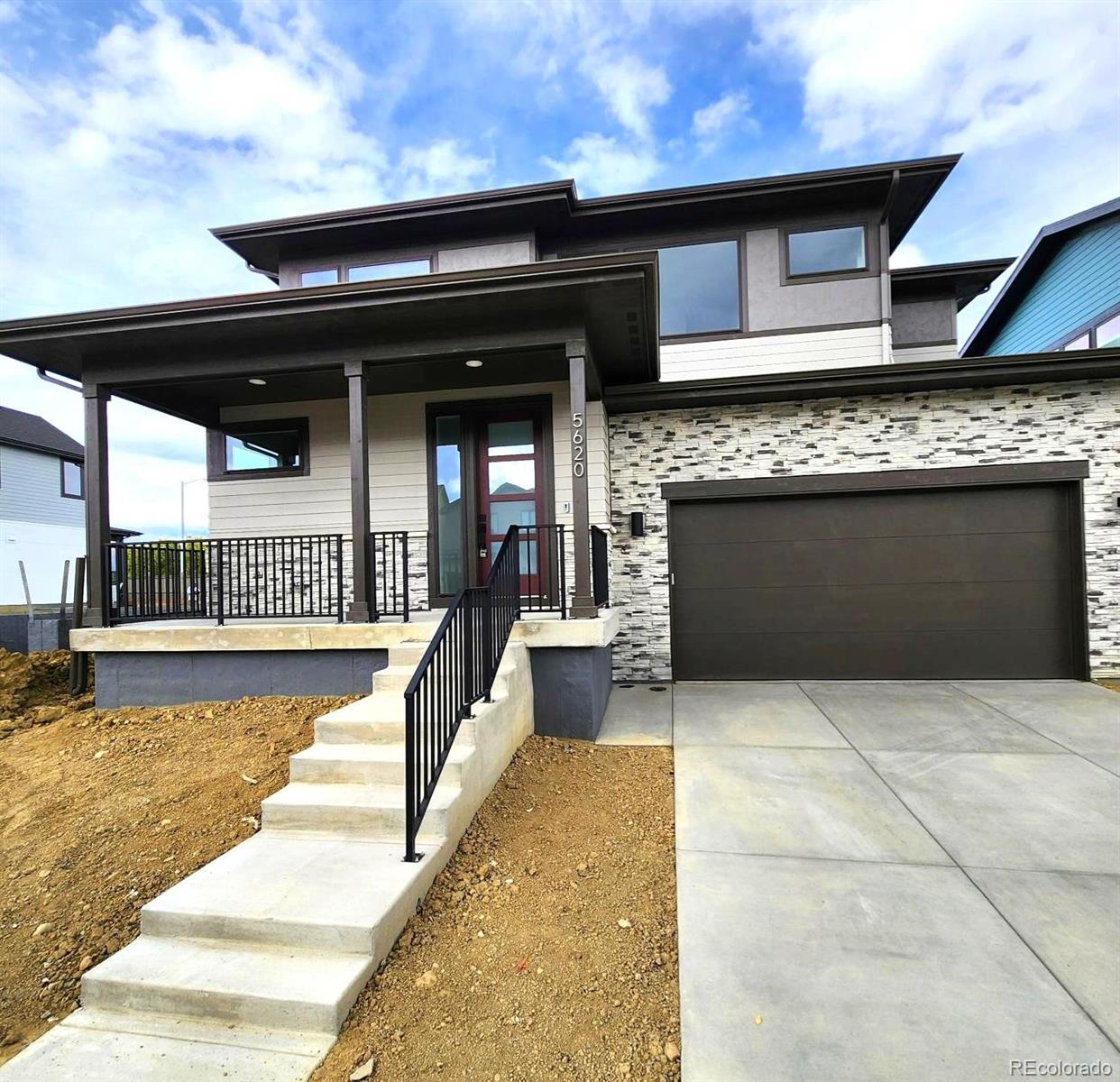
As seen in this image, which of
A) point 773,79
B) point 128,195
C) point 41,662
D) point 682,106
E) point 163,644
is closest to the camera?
point 163,644

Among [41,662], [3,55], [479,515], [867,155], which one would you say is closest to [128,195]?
[3,55]

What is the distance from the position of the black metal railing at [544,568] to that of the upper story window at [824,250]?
4.85 m

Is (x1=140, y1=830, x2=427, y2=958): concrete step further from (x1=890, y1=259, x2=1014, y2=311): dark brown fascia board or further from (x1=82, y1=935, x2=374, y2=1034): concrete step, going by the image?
(x1=890, y1=259, x2=1014, y2=311): dark brown fascia board

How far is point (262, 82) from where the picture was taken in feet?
25.7

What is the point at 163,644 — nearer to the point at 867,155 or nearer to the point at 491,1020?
the point at 491,1020

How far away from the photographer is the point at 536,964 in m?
2.14

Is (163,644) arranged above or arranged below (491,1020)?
above

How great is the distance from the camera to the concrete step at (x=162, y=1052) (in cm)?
172

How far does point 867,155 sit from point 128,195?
14480 mm

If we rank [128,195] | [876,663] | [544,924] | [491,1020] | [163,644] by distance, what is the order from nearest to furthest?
[491,1020], [544,924], [163,644], [876,663], [128,195]

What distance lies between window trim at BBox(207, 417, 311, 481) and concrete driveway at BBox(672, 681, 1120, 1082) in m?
5.03

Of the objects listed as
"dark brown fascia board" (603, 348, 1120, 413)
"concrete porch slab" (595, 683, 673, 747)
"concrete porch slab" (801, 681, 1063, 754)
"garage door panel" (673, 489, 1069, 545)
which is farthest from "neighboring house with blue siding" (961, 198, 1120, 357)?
"concrete porch slab" (595, 683, 673, 747)

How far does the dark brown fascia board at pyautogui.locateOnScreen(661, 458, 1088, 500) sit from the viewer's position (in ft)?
19.7

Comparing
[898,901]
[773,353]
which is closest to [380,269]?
[773,353]
